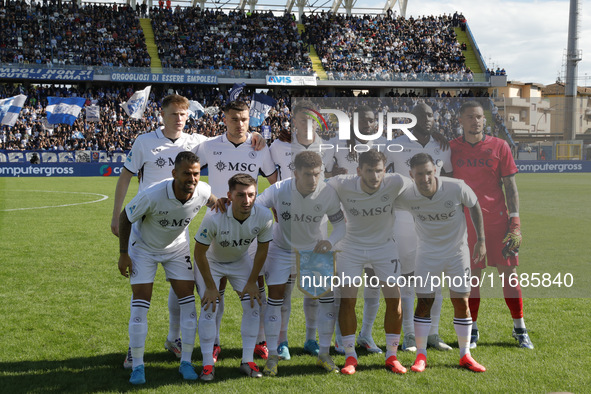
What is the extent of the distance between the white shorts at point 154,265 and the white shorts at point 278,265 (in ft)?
2.27

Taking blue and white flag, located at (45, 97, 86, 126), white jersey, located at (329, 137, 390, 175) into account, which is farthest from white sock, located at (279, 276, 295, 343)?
blue and white flag, located at (45, 97, 86, 126)

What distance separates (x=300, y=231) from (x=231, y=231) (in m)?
0.66

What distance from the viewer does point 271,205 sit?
5.05 m

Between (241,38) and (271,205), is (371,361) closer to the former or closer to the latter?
(271,205)

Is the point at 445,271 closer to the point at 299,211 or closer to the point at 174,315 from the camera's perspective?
the point at 299,211

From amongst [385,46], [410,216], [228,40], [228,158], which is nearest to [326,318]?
[410,216]

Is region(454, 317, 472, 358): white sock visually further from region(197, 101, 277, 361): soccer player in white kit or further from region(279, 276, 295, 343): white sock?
region(197, 101, 277, 361): soccer player in white kit

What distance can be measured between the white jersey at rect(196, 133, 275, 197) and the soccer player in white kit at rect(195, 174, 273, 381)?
0.70 m

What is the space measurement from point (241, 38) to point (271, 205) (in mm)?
40430

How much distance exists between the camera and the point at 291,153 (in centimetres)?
546

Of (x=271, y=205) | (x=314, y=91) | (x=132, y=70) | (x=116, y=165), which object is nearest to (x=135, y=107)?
(x=116, y=165)

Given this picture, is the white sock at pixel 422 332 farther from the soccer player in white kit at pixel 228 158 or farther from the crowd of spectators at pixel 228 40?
the crowd of spectators at pixel 228 40

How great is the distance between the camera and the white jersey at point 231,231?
4.68m

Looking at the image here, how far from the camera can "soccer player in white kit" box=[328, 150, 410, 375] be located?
4754mm
